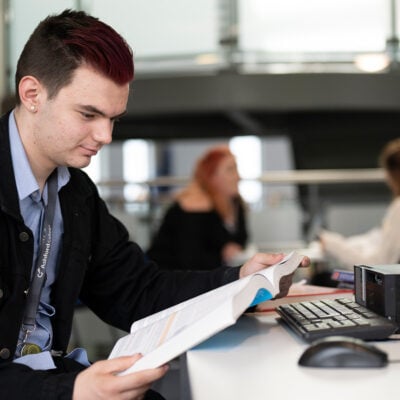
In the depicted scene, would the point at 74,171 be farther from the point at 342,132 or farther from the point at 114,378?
the point at 342,132

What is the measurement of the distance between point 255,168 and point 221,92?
5.32 metres

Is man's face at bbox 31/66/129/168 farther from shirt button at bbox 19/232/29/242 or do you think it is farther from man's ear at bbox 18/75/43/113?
shirt button at bbox 19/232/29/242

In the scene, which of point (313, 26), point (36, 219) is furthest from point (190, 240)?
point (36, 219)

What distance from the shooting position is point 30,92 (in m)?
1.27

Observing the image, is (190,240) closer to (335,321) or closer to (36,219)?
(36,219)

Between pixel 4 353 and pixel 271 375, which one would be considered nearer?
pixel 271 375

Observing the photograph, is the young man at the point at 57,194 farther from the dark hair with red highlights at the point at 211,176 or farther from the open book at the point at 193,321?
the dark hair with red highlights at the point at 211,176

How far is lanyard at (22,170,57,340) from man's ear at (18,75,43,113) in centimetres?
17

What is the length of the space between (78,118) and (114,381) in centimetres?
57

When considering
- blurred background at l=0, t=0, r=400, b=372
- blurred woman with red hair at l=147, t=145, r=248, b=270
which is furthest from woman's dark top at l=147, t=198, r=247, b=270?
blurred background at l=0, t=0, r=400, b=372

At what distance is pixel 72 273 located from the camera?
132 cm

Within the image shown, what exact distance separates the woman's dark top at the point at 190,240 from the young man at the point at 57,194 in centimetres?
227

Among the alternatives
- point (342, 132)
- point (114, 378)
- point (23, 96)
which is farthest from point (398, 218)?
point (342, 132)

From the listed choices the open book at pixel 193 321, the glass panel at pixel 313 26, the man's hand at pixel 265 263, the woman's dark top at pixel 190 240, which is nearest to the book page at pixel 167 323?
the open book at pixel 193 321
